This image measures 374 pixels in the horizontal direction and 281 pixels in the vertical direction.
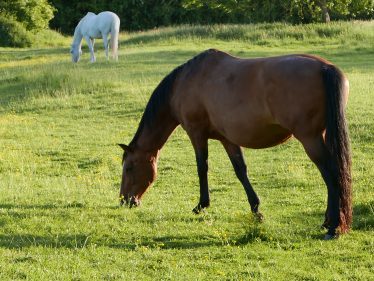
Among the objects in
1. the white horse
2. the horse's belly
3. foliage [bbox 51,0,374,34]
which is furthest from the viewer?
foliage [bbox 51,0,374,34]

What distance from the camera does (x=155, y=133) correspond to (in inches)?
327

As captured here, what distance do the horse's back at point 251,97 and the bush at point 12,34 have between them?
3199 centimetres

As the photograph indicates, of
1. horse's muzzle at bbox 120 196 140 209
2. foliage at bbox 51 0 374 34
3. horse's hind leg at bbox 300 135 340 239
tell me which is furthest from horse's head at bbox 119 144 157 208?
foliage at bbox 51 0 374 34

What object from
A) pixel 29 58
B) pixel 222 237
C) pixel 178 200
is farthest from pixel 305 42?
pixel 222 237

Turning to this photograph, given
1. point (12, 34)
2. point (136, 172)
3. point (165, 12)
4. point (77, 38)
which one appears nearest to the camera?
point (136, 172)

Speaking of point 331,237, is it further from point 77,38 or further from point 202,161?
point 77,38

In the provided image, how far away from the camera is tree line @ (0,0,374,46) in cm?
3541

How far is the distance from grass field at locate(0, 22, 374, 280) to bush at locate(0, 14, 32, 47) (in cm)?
1930

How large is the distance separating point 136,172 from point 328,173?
105 inches

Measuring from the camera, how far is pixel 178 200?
29.1 feet

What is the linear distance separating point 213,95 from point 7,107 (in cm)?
1091

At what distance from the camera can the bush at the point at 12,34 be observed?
38375 millimetres

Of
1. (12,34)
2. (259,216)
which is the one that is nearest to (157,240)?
(259,216)

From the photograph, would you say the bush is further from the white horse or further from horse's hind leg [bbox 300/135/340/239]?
horse's hind leg [bbox 300/135/340/239]
